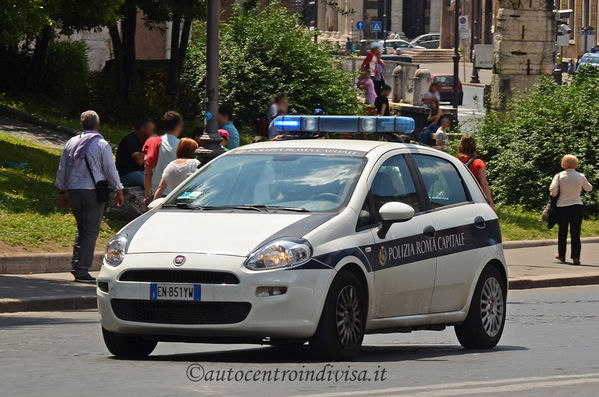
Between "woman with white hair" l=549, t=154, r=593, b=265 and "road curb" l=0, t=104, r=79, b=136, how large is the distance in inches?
385

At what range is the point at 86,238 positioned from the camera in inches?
614

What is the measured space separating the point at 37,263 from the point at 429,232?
7130 millimetres

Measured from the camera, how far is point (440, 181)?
11.2m

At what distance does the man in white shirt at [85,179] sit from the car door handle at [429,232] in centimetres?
548

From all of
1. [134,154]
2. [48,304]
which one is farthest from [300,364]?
[134,154]

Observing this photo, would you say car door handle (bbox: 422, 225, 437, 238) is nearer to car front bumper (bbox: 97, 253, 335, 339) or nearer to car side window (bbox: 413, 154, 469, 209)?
car side window (bbox: 413, 154, 469, 209)

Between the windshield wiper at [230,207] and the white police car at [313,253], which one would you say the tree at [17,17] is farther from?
the windshield wiper at [230,207]

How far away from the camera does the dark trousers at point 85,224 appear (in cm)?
1553

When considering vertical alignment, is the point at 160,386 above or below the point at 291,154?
below

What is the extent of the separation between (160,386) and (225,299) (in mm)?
1068

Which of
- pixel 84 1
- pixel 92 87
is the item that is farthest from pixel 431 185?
pixel 92 87

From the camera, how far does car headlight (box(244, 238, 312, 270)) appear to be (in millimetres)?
9117

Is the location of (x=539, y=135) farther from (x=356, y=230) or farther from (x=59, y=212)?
(x=356, y=230)
